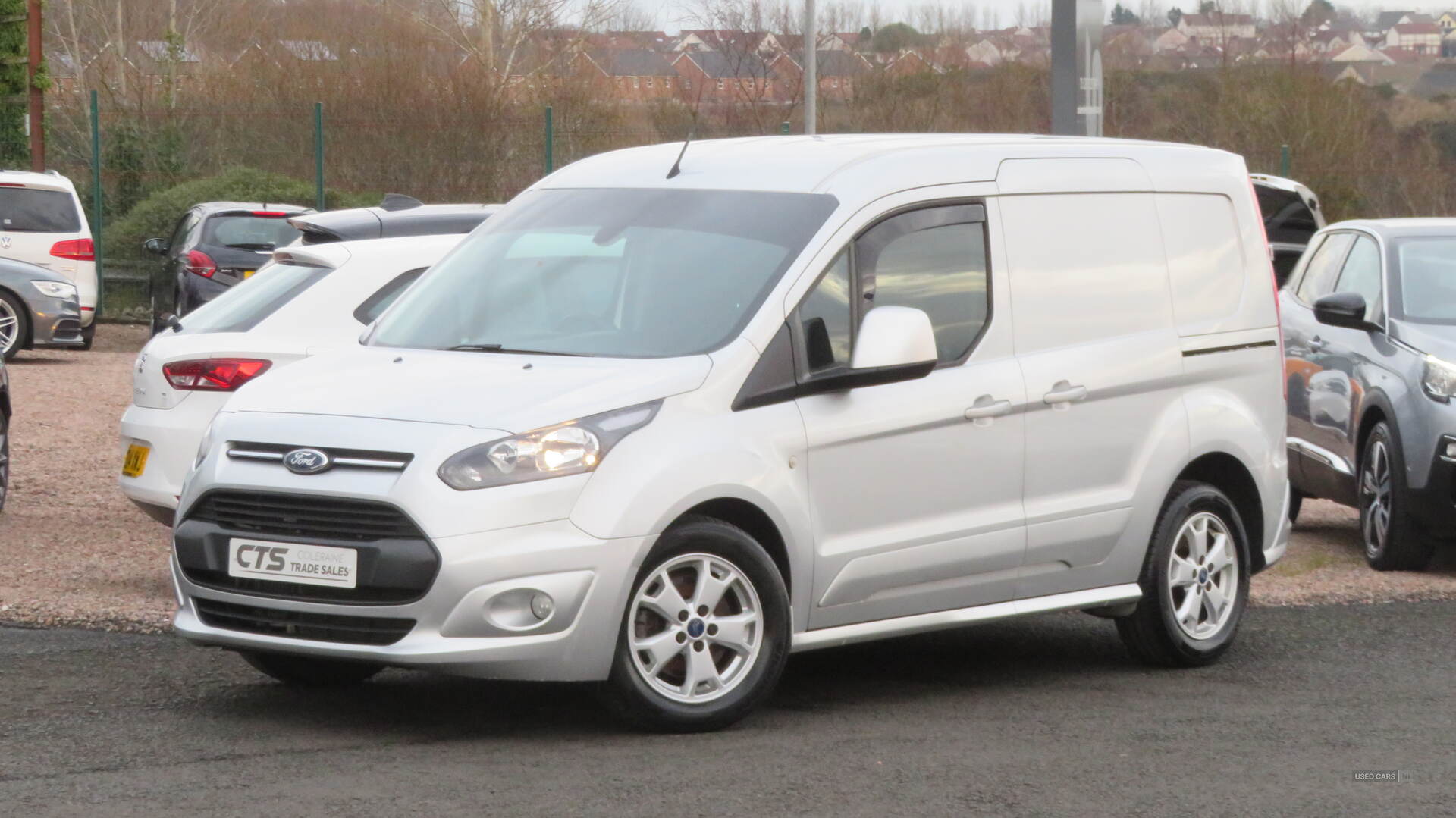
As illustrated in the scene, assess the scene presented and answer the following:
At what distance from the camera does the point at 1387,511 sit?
10.2m

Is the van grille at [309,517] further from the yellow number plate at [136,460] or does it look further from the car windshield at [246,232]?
the car windshield at [246,232]

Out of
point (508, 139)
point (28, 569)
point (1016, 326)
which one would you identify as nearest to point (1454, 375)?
point (1016, 326)

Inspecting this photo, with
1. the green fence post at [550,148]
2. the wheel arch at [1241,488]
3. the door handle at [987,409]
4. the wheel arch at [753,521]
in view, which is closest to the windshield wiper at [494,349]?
the wheel arch at [753,521]

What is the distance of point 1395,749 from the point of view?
607cm

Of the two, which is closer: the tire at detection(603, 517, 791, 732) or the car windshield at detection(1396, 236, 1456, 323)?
the tire at detection(603, 517, 791, 732)

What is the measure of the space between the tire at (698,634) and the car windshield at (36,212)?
18118 millimetres

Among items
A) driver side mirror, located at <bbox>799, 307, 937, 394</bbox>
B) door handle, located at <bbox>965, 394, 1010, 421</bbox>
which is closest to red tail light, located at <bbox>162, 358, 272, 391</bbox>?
driver side mirror, located at <bbox>799, 307, 937, 394</bbox>

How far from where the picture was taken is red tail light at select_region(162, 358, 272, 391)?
8289 mm

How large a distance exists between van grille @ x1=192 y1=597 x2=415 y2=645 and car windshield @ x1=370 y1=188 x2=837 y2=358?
3.70ft

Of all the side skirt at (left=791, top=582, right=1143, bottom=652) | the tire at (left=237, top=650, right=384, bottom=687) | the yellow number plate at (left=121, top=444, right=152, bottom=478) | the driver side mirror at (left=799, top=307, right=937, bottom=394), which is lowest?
the tire at (left=237, top=650, right=384, bottom=687)

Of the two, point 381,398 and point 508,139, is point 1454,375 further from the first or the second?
point 508,139

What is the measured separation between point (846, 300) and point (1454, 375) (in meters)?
4.41

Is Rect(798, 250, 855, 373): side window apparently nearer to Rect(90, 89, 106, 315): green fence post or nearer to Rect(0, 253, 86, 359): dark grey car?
Rect(0, 253, 86, 359): dark grey car

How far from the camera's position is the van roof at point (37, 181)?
73.3 ft
